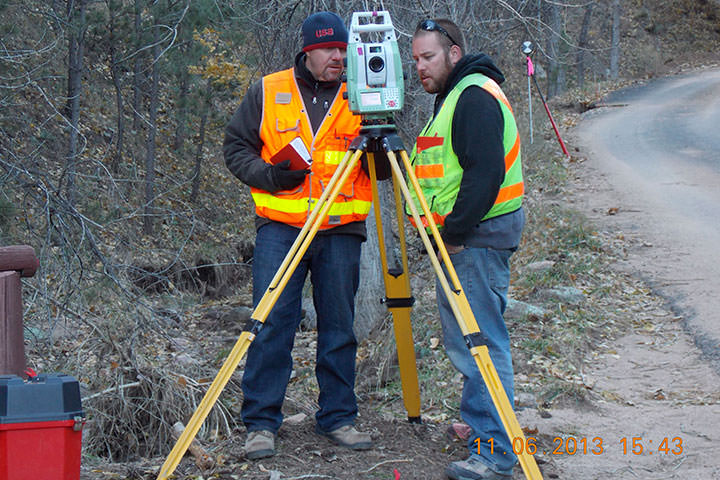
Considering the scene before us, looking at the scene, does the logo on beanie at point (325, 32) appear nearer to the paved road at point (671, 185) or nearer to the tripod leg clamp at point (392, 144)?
the tripod leg clamp at point (392, 144)

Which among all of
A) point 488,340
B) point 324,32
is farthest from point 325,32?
point 488,340

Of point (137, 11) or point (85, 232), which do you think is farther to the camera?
point (137, 11)

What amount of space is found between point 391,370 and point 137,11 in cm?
703

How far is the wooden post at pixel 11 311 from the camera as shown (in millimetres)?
2574

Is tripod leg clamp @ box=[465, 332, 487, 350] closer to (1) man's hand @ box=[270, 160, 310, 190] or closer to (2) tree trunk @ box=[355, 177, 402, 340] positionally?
(1) man's hand @ box=[270, 160, 310, 190]

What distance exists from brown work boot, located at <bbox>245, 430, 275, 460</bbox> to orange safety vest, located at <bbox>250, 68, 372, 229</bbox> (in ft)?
3.02

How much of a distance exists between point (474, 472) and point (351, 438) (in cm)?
61

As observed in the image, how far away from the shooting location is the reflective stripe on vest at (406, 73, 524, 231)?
2955 mm

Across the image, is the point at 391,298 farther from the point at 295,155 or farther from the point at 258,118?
the point at 258,118

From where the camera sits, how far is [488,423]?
9.91 feet

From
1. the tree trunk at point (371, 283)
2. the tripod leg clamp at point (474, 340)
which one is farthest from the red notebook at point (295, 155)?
the tree trunk at point (371, 283)

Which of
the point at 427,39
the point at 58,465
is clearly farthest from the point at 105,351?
the point at 427,39

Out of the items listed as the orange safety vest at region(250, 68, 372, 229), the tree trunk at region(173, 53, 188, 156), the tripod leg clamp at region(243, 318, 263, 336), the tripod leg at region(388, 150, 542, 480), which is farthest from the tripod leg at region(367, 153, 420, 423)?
the tree trunk at region(173, 53, 188, 156)

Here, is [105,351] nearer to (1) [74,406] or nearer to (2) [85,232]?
(2) [85,232]
